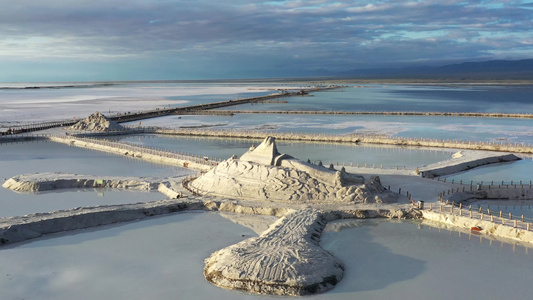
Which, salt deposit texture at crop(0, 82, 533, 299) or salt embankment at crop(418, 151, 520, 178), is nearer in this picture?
salt deposit texture at crop(0, 82, 533, 299)

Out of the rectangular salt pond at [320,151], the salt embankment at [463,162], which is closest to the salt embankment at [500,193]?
the salt embankment at [463,162]

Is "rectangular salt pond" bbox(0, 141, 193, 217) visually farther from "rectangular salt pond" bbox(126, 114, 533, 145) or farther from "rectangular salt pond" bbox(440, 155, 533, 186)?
"rectangular salt pond" bbox(126, 114, 533, 145)

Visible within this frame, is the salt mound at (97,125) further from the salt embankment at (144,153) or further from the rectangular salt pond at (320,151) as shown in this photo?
the salt embankment at (144,153)

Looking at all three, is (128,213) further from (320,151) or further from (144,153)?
(320,151)

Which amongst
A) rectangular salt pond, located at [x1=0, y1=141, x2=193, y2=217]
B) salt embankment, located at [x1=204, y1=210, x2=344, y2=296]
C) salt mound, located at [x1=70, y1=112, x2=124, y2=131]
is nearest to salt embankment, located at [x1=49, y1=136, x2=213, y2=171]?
rectangular salt pond, located at [x1=0, y1=141, x2=193, y2=217]

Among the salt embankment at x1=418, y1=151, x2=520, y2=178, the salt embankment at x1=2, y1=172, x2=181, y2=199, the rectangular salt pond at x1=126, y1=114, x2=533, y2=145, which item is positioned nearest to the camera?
the salt embankment at x1=2, y1=172, x2=181, y2=199

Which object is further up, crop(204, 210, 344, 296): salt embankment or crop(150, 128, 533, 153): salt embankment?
crop(150, 128, 533, 153): salt embankment
